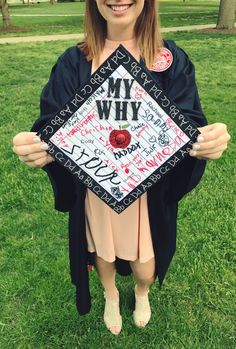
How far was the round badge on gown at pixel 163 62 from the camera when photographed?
5.83ft

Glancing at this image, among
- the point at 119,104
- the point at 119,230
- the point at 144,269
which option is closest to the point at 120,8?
the point at 119,104

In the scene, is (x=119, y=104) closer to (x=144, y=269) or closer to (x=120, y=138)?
(x=120, y=138)

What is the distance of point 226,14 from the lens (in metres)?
14.0

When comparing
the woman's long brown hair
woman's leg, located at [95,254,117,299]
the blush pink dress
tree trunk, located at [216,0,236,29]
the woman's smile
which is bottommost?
tree trunk, located at [216,0,236,29]

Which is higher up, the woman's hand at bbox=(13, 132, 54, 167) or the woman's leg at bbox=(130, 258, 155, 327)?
the woman's hand at bbox=(13, 132, 54, 167)

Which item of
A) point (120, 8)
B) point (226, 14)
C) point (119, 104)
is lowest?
point (226, 14)

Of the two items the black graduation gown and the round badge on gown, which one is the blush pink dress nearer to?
the black graduation gown

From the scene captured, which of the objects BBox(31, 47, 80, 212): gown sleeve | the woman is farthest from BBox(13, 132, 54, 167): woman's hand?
BBox(31, 47, 80, 212): gown sleeve

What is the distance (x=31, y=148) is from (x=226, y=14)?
550 inches

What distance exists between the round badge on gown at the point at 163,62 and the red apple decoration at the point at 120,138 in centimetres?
35

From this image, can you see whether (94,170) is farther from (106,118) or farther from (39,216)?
(39,216)

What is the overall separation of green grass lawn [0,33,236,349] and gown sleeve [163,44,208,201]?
1.02 m

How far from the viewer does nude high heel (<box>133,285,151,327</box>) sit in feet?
8.10

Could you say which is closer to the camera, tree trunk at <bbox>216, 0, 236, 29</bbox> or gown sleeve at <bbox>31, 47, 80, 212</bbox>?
gown sleeve at <bbox>31, 47, 80, 212</bbox>
